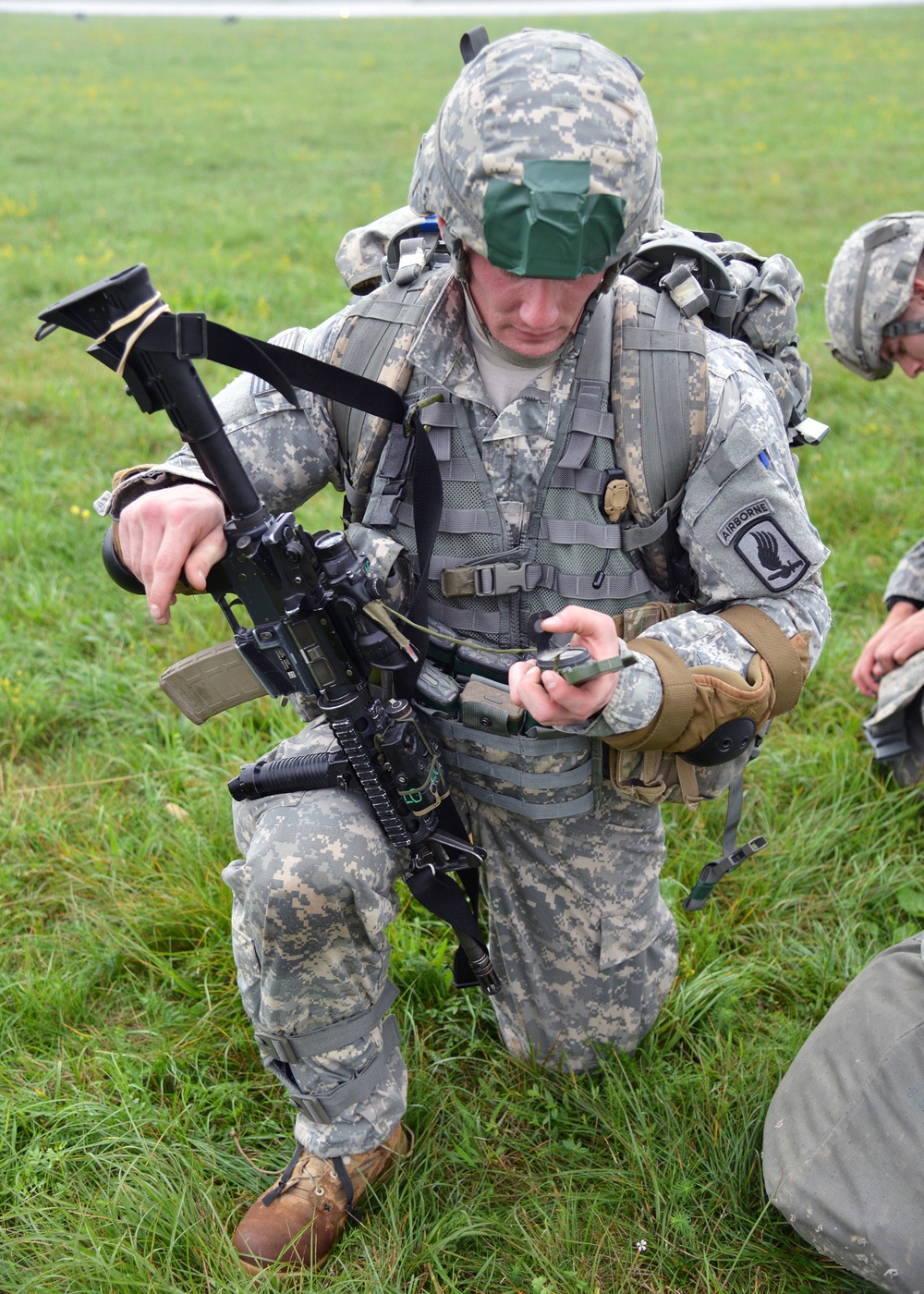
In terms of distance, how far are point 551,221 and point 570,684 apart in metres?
0.88

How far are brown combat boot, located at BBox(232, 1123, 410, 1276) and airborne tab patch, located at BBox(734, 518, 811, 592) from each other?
5.22 feet

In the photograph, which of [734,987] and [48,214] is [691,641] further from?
[48,214]

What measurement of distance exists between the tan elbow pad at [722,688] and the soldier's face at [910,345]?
5.65 feet

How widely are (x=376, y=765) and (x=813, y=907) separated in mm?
1601

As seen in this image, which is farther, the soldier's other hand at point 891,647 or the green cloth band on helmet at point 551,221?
the soldier's other hand at point 891,647

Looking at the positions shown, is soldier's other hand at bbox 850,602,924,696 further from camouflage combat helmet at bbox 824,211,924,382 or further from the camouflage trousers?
the camouflage trousers

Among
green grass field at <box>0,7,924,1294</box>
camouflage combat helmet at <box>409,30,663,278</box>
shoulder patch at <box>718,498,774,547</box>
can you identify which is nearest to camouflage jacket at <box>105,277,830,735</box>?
shoulder patch at <box>718,498,774,547</box>

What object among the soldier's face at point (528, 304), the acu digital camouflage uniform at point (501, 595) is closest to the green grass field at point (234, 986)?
the acu digital camouflage uniform at point (501, 595)

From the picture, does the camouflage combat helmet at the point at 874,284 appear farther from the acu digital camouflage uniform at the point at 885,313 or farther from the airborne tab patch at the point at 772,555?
the airborne tab patch at the point at 772,555

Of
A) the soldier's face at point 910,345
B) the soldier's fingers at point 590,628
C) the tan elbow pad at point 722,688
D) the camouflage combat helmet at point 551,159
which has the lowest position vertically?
the tan elbow pad at point 722,688

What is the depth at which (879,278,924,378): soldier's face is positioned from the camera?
370 centimetres

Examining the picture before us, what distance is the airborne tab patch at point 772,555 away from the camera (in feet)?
8.02

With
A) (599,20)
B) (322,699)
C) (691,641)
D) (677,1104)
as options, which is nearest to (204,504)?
(322,699)

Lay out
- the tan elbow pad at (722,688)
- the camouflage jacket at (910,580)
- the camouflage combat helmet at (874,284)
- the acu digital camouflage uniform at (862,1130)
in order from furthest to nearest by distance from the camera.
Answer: the camouflage jacket at (910,580) < the camouflage combat helmet at (874,284) < the tan elbow pad at (722,688) < the acu digital camouflage uniform at (862,1130)
